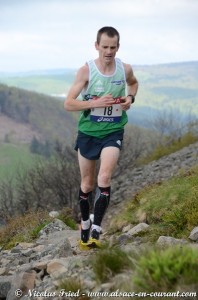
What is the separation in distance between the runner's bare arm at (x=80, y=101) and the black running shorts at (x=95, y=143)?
0.50 m

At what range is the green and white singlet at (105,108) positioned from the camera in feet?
21.0

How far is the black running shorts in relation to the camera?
670cm

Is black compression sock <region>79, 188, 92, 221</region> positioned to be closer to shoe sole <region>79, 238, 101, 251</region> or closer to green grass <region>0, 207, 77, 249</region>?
shoe sole <region>79, 238, 101, 251</region>

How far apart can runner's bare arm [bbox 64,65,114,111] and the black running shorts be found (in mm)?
501

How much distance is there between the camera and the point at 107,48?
20.7 feet

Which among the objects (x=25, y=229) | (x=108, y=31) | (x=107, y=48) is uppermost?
(x=108, y=31)

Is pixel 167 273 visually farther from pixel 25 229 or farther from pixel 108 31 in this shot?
pixel 25 229

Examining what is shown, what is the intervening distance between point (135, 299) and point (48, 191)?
34245 mm

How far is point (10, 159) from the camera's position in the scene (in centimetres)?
18662

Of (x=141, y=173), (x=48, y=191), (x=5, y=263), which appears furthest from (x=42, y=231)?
(x=48, y=191)

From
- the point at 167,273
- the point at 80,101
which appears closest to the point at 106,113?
the point at 80,101

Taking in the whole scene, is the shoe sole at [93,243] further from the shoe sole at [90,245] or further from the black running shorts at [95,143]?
the black running shorts at [95,143]

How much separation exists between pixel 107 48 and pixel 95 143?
1.24 metres

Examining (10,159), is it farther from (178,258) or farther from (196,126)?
(178,258)
